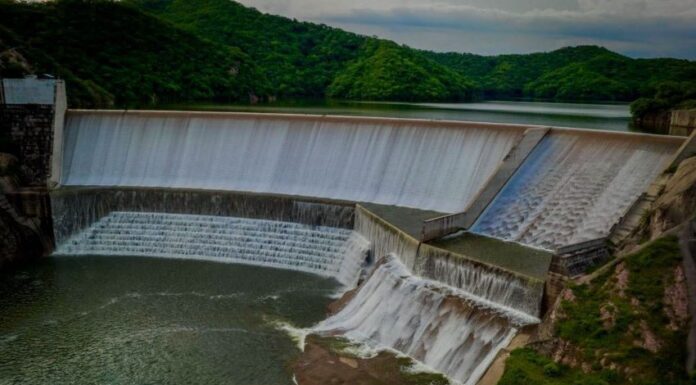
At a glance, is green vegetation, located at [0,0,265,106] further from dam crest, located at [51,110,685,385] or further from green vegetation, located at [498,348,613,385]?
green vegetation, located at [498,348,613,385]

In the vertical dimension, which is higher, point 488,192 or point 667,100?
point 667,100

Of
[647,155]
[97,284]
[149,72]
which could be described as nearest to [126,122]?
[97,284]

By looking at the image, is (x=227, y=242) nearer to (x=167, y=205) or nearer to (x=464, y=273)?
(x=167, y=205)

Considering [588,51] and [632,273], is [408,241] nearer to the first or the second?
[632,273]

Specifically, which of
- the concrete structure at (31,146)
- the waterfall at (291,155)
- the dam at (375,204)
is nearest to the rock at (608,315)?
the dam at (375,204)

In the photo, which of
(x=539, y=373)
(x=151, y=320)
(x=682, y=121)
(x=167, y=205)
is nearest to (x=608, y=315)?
(x=539, y=373)

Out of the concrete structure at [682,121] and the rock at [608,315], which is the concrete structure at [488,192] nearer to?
the rock at [608,315]
